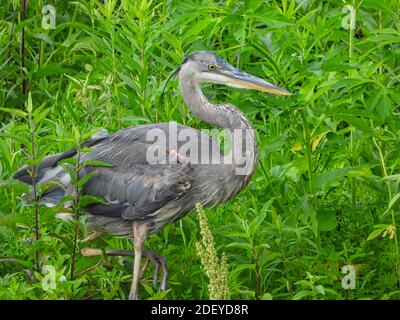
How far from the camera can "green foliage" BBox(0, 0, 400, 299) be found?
732 centimetres

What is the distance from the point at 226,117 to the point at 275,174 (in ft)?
1.38

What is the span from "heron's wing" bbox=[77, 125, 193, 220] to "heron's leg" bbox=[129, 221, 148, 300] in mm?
65

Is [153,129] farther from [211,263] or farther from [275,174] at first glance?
[211,263]

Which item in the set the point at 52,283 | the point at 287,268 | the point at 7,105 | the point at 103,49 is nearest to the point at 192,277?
the point at 287,268

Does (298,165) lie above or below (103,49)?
below

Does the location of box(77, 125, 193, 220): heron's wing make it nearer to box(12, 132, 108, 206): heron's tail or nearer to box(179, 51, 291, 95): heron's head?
box(12, 132, 108, 206): heron's tail

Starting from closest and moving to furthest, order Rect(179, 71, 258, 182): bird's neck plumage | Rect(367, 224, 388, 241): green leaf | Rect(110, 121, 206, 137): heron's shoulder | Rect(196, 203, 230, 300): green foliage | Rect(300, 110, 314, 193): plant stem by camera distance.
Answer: Rect(196, 203, 230, 300): green foliage → Rect(367, 224, 388, 241): green leaf → Rect(300, 110, 314, 193): plant stem → Rect(110, 121, 206, 137): heron's shoulder → Rect(179, 71, 258, 182): bird's neck plumage


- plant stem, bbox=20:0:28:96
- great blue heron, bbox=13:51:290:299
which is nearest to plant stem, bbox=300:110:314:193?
great blue heron, bbox=13:51:290:299

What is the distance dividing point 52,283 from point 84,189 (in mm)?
1053

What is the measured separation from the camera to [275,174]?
7902 mm

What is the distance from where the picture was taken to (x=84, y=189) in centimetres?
789

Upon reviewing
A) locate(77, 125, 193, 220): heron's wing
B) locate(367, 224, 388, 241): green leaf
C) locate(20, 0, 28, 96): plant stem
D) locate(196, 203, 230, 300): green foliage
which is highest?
locate(20, 0, 28, 96): plant stem

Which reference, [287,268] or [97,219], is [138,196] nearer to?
[97,219]
